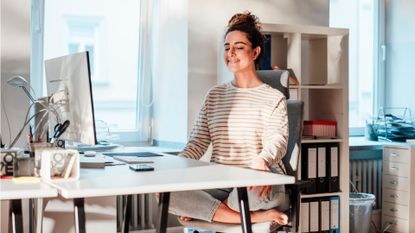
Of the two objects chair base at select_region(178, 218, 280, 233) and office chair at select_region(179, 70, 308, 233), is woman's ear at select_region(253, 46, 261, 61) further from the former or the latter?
chair base at select_region(178, 218, 280, 233)

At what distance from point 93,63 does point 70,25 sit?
0.28 metres

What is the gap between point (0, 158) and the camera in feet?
5.96

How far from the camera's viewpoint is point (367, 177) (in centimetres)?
428

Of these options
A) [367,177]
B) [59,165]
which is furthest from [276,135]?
[367,177]

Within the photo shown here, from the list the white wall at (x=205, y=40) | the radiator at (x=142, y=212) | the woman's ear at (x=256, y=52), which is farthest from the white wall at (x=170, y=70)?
the woman's ear at (x=256, y=52)

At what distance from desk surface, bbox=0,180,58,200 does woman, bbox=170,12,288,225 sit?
73cm

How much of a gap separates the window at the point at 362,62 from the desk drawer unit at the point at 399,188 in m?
0.70

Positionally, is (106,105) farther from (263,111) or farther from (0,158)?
(0,158)

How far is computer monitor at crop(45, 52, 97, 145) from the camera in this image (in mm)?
1953

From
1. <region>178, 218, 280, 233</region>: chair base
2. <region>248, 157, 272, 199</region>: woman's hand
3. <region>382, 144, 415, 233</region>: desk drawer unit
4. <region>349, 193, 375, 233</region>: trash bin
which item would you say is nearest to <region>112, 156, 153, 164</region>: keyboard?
<region>178, 218, 280, 233</region>: chair base

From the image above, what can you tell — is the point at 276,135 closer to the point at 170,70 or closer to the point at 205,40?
the point at 205,40

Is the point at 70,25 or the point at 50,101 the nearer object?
the point at 50,101

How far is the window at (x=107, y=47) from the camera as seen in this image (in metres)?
3.52

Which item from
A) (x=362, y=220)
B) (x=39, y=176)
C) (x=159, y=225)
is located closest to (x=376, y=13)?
(x=362, y=220)
